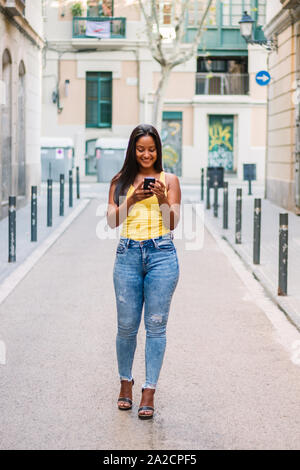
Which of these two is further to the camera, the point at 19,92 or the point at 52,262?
the point at 19,92

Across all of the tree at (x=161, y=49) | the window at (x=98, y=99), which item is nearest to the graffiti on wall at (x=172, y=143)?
the window at (x=98, y=99)

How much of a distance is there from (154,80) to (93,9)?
4.03 meters

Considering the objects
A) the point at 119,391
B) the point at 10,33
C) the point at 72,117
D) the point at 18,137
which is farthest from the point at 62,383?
the point at 72,117

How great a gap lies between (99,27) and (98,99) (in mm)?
3161

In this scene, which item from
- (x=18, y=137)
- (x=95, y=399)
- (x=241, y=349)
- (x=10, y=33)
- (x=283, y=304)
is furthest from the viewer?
(x=18, y=137)

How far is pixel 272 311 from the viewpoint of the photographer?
8.77 meters

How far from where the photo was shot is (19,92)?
915 inches

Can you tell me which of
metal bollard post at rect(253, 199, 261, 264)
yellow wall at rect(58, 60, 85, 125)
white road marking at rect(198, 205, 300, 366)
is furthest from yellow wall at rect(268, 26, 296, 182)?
yellow wall at rect(58, 60, 85, 125)

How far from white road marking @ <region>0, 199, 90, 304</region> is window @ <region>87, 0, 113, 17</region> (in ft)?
72.7

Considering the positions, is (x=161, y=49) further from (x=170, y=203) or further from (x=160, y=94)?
(x=170, y=203)

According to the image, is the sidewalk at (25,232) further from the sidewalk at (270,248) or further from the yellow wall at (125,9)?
the yellow wall at (125,9)

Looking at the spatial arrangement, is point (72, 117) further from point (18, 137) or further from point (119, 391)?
point (119, 391)

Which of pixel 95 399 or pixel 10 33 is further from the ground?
pixel 10 33

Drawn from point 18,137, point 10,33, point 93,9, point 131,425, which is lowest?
point 131,425
